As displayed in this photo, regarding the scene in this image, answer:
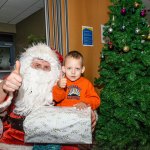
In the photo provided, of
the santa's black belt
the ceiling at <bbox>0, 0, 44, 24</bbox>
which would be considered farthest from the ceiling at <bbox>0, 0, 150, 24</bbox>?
the santa's black belt

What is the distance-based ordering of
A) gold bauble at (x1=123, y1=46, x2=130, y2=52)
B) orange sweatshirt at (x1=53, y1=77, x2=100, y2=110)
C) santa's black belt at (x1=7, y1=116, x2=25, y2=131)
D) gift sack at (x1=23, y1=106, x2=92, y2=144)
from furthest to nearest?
gold bauble at (x1=123, y1=46, x2=130, y2=52)
orange sweatshirt at (x1=53, y1=77, x2=100, y2=110)
santa's black belt at (x1=7, y1=116, x2=25, y2=131)
gift sack at (x1=23, y1=106, x2=92, y2=144)

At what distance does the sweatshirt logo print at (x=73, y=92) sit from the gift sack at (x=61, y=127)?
52cm

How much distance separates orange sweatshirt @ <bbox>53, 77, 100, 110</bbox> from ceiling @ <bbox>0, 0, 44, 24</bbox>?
323cm

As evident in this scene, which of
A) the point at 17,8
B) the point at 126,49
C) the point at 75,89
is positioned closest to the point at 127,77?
the point at 126,49

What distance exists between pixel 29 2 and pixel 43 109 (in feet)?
13.8

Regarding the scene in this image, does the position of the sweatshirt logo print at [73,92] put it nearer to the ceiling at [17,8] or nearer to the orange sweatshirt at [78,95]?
the orange sweatshirt at [78,95]

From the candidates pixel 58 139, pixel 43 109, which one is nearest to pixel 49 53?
pixel 43 109

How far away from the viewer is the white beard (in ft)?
7.22

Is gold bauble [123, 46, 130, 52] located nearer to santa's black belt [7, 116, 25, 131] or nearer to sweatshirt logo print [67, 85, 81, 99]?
sweatshirt logo print [67, 85, 81, 99]

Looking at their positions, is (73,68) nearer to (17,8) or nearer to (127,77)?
(127,77)

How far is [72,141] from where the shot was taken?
1.86 meters

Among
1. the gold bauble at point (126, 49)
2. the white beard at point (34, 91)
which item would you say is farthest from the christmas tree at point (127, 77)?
the white beard at point (34, 91)

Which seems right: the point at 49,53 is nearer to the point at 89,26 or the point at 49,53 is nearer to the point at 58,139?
the point at 58,139

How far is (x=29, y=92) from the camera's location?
2.29 metres
